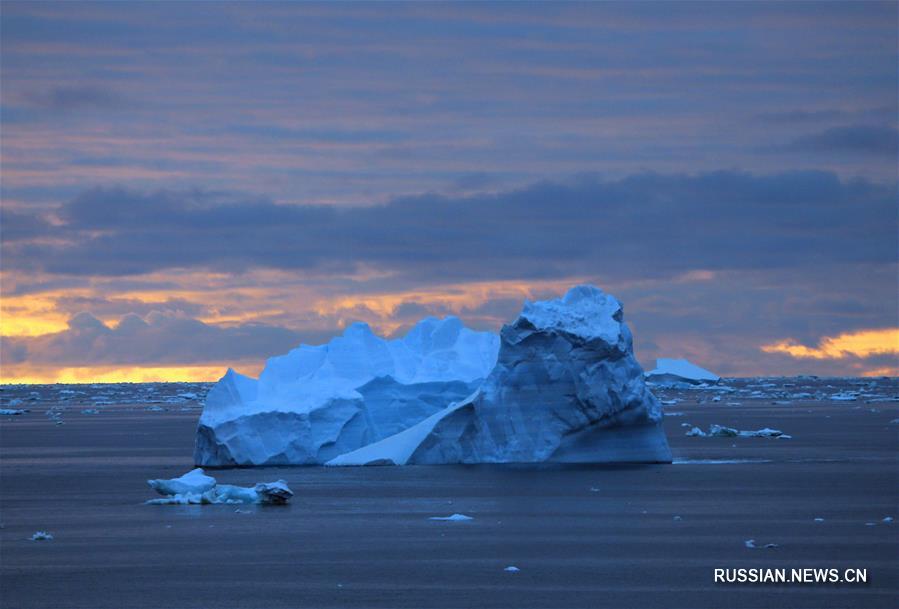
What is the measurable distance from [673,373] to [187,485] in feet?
363

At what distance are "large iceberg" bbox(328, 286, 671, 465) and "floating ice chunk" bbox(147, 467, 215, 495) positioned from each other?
8160mm

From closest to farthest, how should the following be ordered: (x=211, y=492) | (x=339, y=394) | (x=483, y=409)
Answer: (x=211, y=492), (x=483, y=409), (x=339, y=394)

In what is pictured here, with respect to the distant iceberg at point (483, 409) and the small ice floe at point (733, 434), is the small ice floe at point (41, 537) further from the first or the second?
the small ice floe at point (733, 434)

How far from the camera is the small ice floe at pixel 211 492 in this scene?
32375 mm

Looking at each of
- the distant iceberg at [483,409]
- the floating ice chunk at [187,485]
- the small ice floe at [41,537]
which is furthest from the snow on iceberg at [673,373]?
the small ice floe at [41,537]

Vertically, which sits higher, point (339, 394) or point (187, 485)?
point (339, 394)

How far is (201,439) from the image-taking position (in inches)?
1663

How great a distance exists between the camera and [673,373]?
141 meters

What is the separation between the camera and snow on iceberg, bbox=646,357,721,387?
456 feet

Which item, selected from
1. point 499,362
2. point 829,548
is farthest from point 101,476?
point 829,548

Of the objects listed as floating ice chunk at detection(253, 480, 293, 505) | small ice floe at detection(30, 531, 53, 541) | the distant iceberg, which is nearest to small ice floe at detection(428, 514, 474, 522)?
floating ice chunk at detection(253, 480, 293, 505)

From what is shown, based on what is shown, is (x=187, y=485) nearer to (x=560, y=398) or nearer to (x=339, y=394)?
(x=339, y=394)

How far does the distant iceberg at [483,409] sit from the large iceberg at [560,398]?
0.09 ft

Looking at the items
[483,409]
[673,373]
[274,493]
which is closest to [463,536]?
[274,493]
